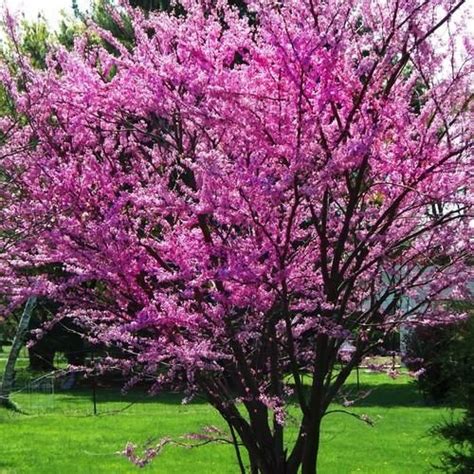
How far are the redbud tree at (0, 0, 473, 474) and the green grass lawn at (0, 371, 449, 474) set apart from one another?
128 cm

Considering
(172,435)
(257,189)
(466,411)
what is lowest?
(466,411)

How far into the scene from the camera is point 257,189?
3910 millimetres

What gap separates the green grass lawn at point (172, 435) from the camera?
9352 millimetres

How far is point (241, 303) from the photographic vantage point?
14.1ft

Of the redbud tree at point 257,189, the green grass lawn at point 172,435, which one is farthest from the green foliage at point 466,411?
the redbud tree at point 257,189

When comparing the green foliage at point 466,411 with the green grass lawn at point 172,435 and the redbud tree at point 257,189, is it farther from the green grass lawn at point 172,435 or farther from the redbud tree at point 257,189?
the redbud tree at point 257,189

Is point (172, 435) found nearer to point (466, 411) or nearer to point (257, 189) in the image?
point (466, 411)

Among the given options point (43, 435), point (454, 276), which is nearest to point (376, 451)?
point (43, 435)

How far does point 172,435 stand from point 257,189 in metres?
9.20

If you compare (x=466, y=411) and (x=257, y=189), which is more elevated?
(x=257, y=189)

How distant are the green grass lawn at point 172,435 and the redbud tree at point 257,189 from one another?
1277mm

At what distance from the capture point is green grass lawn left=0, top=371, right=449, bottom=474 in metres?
9.35

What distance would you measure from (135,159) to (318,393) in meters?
2.08

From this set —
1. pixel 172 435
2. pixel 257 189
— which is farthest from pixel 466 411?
pixel 172 435
